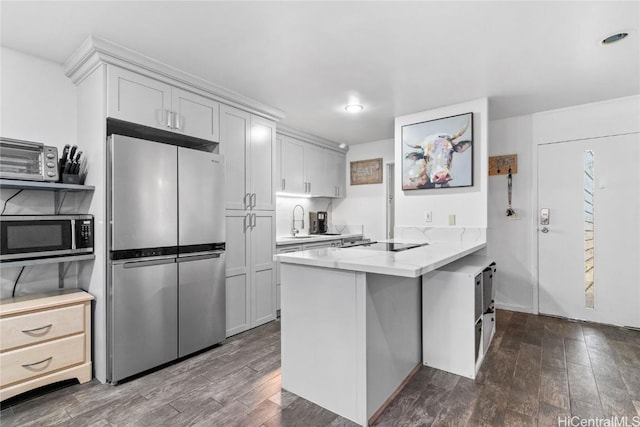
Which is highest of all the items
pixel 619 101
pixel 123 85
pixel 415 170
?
pixel 619 101

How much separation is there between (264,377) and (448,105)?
312 cm

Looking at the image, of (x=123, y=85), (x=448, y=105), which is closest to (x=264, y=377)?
(x=123, y=85)

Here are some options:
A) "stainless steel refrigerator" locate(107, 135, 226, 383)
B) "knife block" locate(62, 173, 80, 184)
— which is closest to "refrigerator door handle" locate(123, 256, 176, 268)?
"stainless steel refrigerator" locate(107, 135, 226, 383)

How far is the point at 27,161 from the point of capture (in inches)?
83.4

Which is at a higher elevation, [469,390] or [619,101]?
[619,101]

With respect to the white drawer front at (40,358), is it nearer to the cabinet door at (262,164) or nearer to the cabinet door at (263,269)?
the cabinet door at (263,269)

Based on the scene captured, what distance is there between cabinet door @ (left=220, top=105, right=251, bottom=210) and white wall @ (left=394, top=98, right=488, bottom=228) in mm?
1781

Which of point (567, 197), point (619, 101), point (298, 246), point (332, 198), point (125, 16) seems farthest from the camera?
point (332, 198)

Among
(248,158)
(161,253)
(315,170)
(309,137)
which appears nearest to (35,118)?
(161,253)

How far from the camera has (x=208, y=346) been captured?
2.75 meters

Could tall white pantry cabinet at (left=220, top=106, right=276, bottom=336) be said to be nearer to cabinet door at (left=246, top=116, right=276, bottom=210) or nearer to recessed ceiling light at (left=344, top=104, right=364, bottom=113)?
cabinet door at (left=246, top=116, right=276, bottom=210)

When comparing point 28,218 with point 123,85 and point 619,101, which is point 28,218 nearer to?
point 123,85

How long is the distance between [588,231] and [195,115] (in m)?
4.19

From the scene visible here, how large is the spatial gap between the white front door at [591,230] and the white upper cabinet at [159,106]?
367 centimetres
